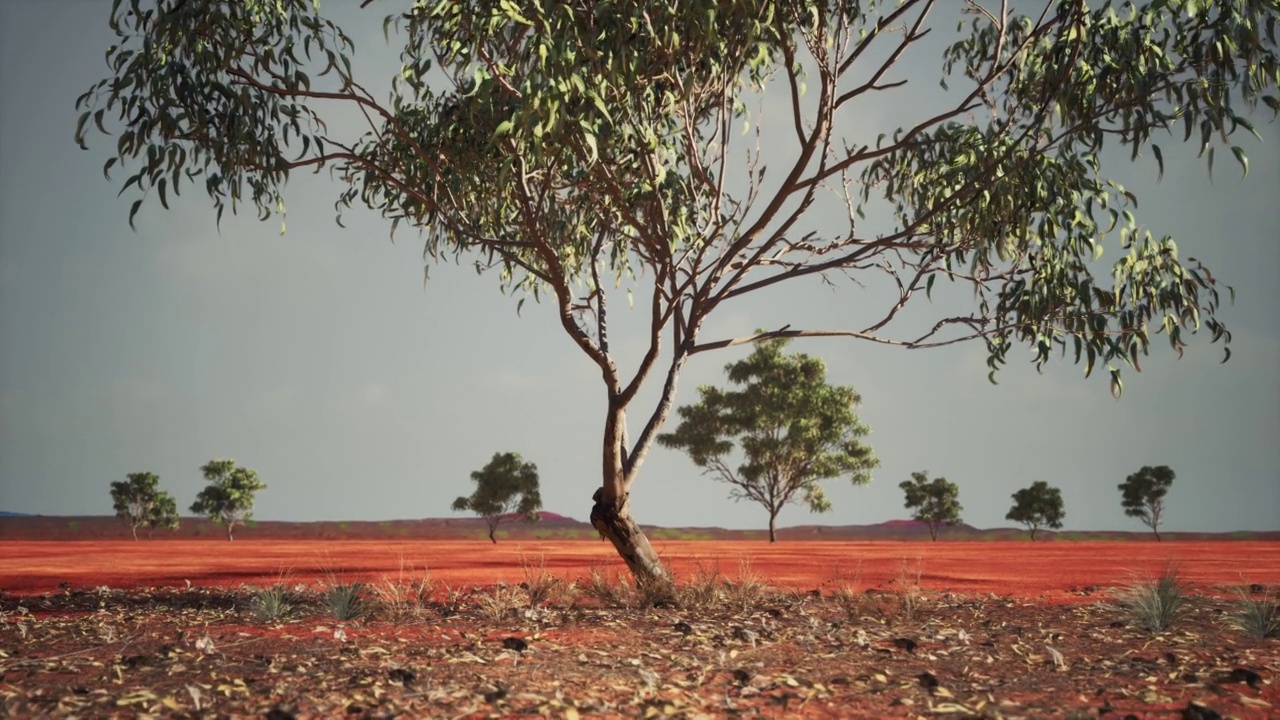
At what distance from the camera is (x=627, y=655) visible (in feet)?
22.3

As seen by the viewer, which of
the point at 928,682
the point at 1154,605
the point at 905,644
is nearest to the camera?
the point at 928,682

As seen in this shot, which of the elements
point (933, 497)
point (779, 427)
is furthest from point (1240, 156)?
point (933, 497)

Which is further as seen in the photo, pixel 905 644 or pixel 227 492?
pixel 227 492

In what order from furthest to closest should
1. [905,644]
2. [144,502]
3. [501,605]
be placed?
1. [144,502]
2. [501,605]
3. [905,644]

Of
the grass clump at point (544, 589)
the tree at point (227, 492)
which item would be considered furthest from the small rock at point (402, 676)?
the tree at point (227, 492)

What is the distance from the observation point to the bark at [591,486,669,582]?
1066 cm

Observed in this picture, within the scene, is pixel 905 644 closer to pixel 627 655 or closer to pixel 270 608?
pixel 627 655

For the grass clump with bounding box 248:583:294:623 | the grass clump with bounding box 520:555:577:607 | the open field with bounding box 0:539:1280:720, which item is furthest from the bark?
the grass clump with bounding box 248:583:294:623

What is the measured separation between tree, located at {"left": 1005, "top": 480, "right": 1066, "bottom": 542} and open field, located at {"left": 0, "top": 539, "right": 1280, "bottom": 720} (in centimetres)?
4805

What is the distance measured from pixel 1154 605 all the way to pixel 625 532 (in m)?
5.16

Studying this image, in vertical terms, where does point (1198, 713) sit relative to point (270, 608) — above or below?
below

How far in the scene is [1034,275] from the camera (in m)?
11.2

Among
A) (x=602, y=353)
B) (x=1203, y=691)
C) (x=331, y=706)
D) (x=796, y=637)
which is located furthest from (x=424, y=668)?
(x=602, y=353)

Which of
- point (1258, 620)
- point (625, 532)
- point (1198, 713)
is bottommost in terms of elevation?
point (1198, 713)
